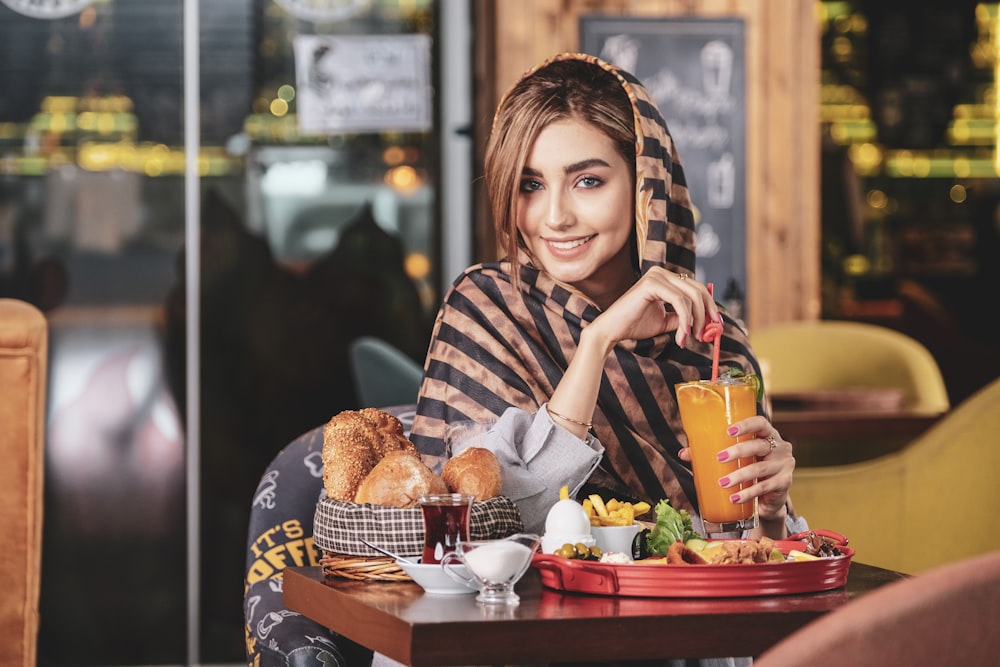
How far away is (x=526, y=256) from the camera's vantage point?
2162 mm

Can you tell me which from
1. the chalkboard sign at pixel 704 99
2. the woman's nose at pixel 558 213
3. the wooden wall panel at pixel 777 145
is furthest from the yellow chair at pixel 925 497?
the wooden wall panel at pixel 777 145

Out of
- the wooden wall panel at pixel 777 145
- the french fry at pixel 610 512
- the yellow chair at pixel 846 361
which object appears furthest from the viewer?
the wooden wall panel at pixel 777 145

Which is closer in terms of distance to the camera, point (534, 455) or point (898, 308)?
point (534, 455)

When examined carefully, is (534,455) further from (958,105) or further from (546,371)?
(958,105)

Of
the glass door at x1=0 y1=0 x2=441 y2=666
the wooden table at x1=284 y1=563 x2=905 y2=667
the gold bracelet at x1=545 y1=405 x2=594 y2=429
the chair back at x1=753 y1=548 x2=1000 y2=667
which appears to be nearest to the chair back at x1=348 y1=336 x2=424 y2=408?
the glass door at x1=0 y1=0 x2=441 y2=666

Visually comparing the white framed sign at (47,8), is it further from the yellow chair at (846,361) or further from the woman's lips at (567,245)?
the woman's lips at (567,245)

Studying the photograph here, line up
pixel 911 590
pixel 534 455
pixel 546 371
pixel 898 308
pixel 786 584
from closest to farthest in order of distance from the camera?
1. pixel 911 590
2. pixel 786 584
3. pixel 534 455
4. pixel 546 371
5. pixel 898 308

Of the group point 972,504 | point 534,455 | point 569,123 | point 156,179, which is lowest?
point 972,504

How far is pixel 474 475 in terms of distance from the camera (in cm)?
158

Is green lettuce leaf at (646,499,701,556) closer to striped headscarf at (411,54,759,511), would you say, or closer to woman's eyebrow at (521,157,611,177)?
striped headscarf at (411,54,759,511)

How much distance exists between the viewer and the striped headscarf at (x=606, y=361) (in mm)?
2070

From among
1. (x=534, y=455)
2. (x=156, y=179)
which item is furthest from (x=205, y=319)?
(x=534, y=455)

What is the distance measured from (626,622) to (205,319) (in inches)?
150

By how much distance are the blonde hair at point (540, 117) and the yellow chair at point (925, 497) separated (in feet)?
3.82
